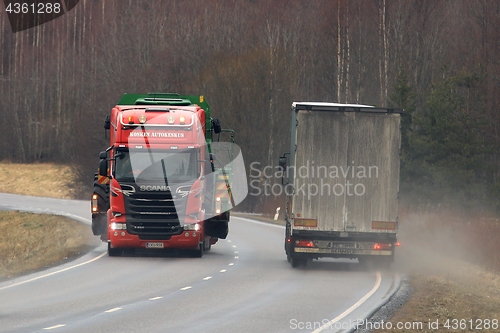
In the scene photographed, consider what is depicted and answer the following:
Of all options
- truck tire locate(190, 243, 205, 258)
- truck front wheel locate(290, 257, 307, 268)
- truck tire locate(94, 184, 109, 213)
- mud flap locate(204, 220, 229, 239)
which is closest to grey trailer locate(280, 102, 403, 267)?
truck front wheel locate(290, 257, 307, 268)

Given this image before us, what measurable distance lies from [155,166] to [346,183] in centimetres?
510

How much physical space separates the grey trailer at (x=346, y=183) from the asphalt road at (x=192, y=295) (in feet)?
2.72

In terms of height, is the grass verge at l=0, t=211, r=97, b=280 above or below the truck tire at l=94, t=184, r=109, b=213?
below

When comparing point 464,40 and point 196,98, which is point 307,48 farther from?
point 196,98

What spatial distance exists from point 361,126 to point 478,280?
15.0ft

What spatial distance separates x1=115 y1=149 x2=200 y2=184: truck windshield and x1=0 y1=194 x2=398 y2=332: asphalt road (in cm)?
227

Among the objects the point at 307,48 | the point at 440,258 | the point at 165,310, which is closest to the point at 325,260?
the point at 440,258

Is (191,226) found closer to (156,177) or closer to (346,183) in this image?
(156,177)

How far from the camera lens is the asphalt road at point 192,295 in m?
9.78

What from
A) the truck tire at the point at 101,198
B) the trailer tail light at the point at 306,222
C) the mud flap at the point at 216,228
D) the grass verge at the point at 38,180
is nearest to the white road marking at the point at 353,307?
the trailer tail light at the point at 306,222

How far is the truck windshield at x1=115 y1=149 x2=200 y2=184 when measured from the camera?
17.6 metres

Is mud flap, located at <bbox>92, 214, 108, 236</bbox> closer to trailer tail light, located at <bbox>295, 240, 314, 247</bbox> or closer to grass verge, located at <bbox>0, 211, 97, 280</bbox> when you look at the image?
grass verge, located at <bbox>0, 211, 97, 280</bbox>

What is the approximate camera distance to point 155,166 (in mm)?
17656
